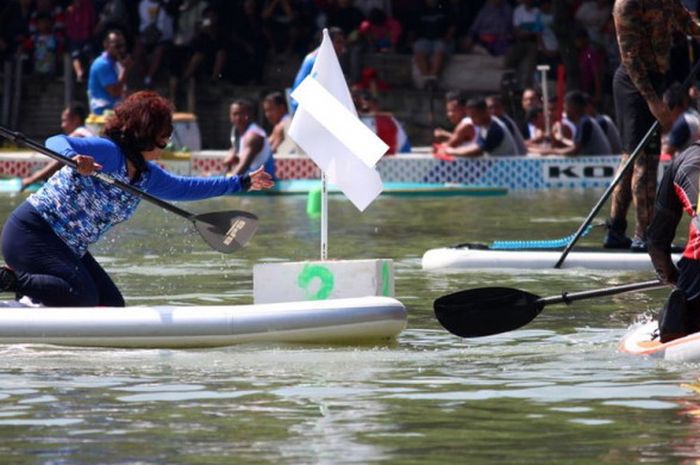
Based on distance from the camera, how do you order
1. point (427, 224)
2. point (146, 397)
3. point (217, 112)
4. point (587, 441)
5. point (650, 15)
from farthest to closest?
point (217, 112) → point (427, 224) → point (650, 15) → point (146, 397) → point (587, 441)

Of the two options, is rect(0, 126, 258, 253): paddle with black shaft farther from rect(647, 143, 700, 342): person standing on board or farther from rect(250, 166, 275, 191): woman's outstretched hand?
rect(647, 143, 700, 342): person standing on board

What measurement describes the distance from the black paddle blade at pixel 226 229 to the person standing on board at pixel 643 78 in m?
3.12

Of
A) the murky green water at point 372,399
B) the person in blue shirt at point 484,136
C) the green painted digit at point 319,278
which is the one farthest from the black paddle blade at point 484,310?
the person in blue shirt at point 484,136

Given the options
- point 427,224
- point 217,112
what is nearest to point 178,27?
point 217,112

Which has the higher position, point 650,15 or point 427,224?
point 650,15

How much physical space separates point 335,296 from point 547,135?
13615 mm

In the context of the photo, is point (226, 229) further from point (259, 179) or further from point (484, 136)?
point (484, 136)

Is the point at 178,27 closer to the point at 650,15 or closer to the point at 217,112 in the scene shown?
the point at 217,112

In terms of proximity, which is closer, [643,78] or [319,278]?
[319,278]

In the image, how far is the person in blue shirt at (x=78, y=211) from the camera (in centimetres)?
988

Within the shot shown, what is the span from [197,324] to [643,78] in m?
4.36

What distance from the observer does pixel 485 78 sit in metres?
27.3

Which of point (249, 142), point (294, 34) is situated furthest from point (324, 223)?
point (294, 34)

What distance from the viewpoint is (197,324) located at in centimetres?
957
